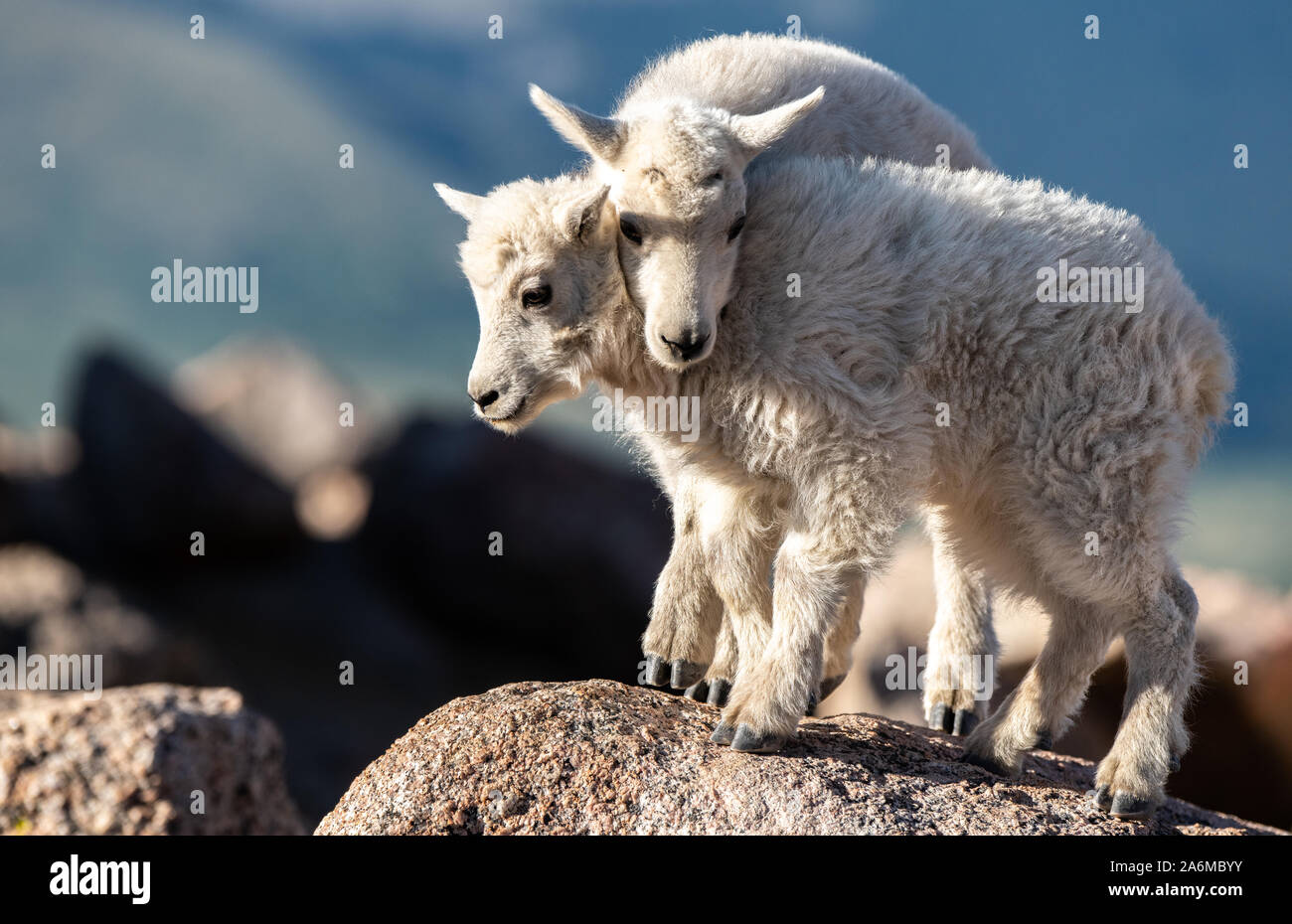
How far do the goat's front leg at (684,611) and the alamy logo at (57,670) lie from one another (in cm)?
819

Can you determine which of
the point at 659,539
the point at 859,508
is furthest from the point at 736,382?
the point at 659,539

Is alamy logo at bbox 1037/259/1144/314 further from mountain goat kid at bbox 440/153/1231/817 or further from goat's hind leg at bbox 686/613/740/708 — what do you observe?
goat's hind leg at bbox 686/613/740/708

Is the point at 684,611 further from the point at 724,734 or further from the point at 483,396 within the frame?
the point at 483,396

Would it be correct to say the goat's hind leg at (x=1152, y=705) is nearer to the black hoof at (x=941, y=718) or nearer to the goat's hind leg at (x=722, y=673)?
the black hoof at (x=941, y=718)

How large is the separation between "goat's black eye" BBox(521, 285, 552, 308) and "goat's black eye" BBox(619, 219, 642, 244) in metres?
0.45

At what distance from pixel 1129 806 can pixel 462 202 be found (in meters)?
4.49

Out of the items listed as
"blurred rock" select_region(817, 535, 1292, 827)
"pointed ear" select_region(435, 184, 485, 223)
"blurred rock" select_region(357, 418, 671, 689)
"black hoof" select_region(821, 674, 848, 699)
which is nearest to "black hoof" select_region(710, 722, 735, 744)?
"black hoof" select_region(821, 674, 848, 699)

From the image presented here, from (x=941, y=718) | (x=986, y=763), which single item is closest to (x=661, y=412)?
(x=986, y=763)

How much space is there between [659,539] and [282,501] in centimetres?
677

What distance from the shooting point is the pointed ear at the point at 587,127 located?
636 centimetres

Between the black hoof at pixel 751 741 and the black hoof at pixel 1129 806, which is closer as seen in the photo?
the black hoof at pixel 751 741

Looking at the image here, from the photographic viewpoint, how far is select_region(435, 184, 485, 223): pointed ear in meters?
6.65

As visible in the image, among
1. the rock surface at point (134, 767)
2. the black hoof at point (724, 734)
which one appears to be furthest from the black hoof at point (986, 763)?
the rock surface at point (134, 767)
